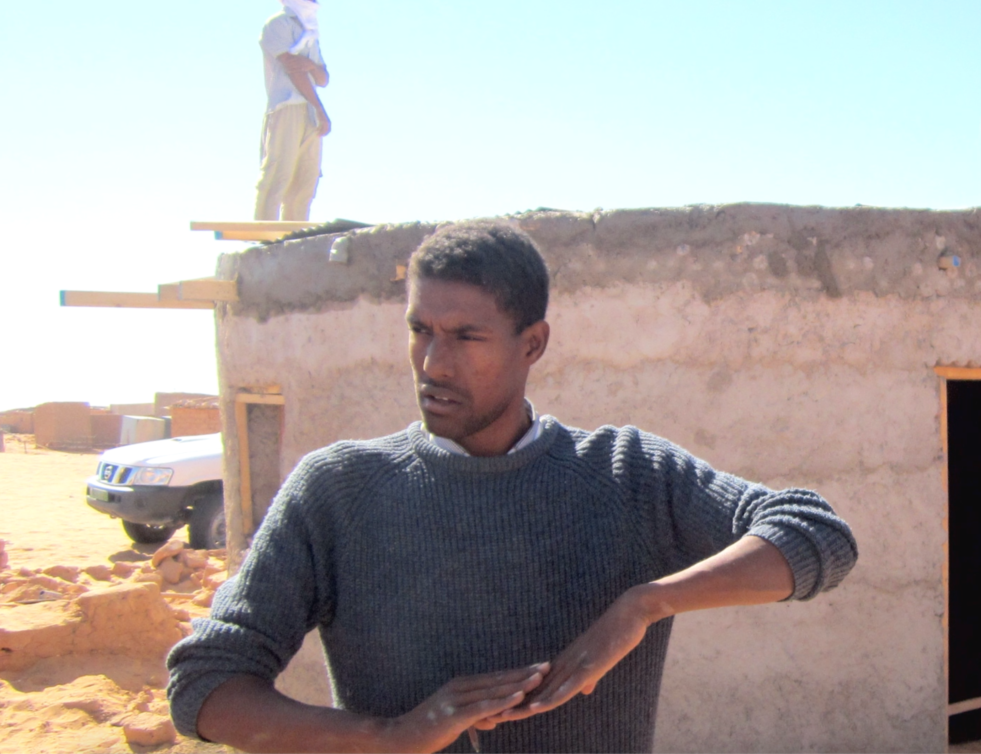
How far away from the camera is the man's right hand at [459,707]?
1.26 m

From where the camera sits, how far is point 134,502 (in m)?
9.39

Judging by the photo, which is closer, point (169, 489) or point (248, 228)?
point (248, 228)

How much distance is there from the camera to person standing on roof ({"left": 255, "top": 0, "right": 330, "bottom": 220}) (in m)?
7.02

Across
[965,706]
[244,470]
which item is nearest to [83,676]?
[244,470]

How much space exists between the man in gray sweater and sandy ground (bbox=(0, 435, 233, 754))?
12.7ft

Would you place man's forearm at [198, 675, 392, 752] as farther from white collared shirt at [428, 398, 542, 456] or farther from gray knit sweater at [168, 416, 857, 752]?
white collared shirt at [428, 398, 542, 456]

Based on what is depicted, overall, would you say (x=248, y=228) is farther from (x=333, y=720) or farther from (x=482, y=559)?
(x=333, y=720)

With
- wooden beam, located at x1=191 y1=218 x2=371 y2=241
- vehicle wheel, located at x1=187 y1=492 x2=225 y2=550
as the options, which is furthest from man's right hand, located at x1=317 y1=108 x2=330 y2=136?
vehicle wheel, located at x1=187 y1=492 x2=225 y2=550

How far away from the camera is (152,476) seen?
938 centimetres

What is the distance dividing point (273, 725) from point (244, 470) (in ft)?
13.1

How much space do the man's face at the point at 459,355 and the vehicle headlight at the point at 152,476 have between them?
27.7ft

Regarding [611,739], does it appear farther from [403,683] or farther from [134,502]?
[134,502]

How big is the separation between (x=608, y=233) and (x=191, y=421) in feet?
49.6

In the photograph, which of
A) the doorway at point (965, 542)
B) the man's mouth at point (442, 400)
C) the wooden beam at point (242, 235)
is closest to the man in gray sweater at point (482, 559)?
the man's mouth at point (442, 400)
